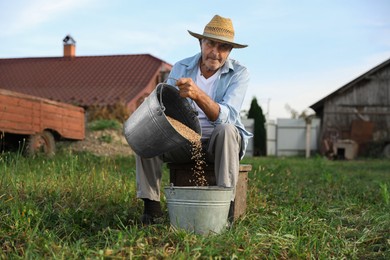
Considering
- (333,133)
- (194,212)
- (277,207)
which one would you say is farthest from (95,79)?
(194,212)

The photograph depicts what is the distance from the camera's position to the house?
19234mm

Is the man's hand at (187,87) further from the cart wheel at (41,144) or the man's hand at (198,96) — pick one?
the cart wheel at (41,144)

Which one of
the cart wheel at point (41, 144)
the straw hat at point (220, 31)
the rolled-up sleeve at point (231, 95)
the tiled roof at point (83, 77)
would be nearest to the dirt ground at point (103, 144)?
the cart wheel at point (41, 144)

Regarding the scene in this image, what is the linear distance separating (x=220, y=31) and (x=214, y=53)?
0.53ft

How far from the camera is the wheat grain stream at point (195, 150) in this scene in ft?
11.9

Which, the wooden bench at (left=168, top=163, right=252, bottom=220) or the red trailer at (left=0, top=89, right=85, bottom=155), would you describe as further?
the red trailer at (left=0, top=89, right=85, bottom=155)

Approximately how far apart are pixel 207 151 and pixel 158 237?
2.70ft

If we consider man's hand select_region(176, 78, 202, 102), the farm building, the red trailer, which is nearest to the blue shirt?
man's hand select_region(176, 78, 202, 102)

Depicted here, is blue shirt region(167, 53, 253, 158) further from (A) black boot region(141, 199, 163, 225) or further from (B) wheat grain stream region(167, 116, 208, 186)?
(A) black boot region(141, 199, 163, 225)

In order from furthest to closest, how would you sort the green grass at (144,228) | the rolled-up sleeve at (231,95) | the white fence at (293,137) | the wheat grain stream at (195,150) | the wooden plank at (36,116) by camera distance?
the white fence at (293,137) → the wooden plank at (36,116) → the rolled-up sleeve at (231,95) → the wheat grain stream at (195,150) → the green grass at (144,228)

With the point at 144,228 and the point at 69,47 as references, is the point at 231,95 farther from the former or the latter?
the point at 69,47

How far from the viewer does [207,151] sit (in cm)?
384

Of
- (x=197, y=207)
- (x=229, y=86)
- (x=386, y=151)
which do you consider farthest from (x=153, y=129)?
(x=386, y=151)

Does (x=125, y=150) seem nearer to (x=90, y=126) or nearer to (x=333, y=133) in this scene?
(x=90, y=126)
